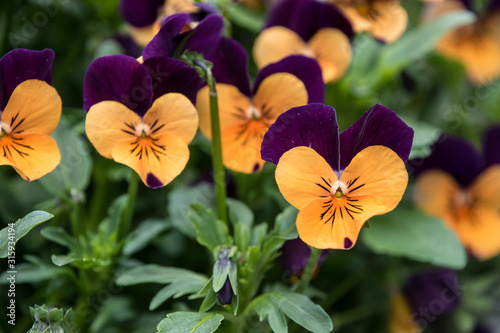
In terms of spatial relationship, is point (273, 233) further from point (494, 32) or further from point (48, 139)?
point (494, 32)

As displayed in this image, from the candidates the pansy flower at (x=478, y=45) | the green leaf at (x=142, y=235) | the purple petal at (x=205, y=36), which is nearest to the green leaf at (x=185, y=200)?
the green leaf at (x=142, y=235)

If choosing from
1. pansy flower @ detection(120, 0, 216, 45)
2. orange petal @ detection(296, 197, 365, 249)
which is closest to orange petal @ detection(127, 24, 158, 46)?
pansy flower @ detection(120, 0, 216, 45)

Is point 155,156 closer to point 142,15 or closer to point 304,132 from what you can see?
point 304,132

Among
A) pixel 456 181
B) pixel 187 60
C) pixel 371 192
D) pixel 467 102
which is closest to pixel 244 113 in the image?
pixel 187 60

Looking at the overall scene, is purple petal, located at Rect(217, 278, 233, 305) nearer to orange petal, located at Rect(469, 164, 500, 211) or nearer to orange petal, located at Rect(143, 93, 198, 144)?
orange petal, located at Rect(143, 93, 198, 144)

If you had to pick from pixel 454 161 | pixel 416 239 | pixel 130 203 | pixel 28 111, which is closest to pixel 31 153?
pixel 28 111

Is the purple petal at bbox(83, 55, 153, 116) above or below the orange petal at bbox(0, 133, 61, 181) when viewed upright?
above

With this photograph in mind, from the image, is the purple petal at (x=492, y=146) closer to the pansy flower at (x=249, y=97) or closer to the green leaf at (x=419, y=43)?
the green leaf at (x=419, y=43)

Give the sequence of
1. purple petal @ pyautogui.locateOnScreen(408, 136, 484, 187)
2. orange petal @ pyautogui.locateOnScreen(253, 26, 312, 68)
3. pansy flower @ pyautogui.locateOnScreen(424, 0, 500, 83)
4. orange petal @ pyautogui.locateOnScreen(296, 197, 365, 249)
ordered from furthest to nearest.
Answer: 1. pansy flower @ pyautogui.locateOnScreen(424, 0, 500, 83)
2. purple petal @ pyautogui.locateOnScreen(408, 136, 484, 187)
3. orange petal @ pyautogui.locateOnScreen(253, 26, 312, 68)
4. orange petal @ pyautogui.locateOnScreen(296, 197, 365, 249)

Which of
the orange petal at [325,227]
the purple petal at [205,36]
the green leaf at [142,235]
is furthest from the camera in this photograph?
the green leaf at [142,235]
